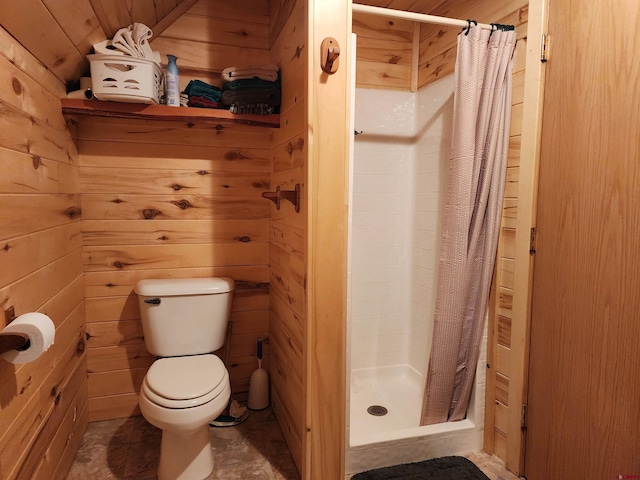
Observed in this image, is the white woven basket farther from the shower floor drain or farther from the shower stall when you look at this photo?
the shower floor drain

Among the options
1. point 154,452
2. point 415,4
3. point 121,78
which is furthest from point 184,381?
point 415,4

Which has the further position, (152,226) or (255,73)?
(152,226)

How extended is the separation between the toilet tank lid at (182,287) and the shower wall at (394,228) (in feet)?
2.50

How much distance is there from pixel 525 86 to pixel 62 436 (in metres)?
2.41

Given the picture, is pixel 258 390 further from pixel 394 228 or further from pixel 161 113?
pixel 161 113

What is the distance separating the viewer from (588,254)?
1.51 meters

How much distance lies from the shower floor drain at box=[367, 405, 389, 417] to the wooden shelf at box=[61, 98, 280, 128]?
5.29ft

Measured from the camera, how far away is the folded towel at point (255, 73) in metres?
2.08

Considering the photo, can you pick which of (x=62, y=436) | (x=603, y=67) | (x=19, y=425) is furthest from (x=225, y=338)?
(x=603, y=67)

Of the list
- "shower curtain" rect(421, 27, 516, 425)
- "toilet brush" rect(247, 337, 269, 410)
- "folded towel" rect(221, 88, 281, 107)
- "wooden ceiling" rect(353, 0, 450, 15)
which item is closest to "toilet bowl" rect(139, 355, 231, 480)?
"toilet brush" rect(247, 337, 269, 410)

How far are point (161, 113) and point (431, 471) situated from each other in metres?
2.06

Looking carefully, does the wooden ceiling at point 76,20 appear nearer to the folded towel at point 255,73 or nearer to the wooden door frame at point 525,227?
the folded towel at point 255,73

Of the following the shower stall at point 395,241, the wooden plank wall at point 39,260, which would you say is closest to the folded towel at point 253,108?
the shower stall at point 395,241

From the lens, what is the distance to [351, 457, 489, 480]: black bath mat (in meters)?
1.80
